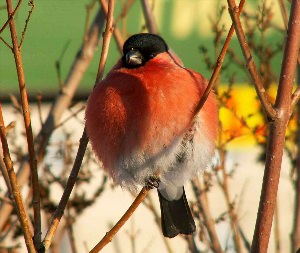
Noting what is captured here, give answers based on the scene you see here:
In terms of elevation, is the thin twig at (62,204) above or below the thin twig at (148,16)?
below

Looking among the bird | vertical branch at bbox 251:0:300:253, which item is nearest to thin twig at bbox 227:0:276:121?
vertical branch at bbox 251:0:300:253

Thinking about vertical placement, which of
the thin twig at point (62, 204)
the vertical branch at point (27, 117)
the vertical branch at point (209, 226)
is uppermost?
the vertical branch at point (27, 117)

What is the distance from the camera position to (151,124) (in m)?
2.47

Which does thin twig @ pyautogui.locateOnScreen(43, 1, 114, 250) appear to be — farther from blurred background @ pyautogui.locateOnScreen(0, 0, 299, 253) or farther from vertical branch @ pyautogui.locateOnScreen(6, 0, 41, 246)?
blurred background @ pyautogui.locateOnScreen(0, 0, 299, 253)

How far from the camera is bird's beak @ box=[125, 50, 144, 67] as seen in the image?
2.68m

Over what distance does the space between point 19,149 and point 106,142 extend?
1.00 metres

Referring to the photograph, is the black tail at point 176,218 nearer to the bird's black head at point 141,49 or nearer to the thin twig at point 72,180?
the bird's black head at point 141,49

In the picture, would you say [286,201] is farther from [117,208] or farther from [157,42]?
[157,42]

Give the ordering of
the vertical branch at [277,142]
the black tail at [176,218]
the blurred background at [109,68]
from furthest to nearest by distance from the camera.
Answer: the blurred background at [109,68] < the black tail at [176,218] < the vertical branch at [277,142]

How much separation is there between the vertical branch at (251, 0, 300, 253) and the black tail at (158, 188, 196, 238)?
853 millimetres

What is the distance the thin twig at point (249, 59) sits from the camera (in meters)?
1.79

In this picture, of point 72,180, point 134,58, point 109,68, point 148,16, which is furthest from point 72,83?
point 109,68

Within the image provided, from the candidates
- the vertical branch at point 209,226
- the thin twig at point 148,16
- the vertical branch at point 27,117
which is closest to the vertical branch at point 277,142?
the vertical branch at point 27,117

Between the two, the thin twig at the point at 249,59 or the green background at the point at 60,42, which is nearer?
the thin twig at the point at 249,59
